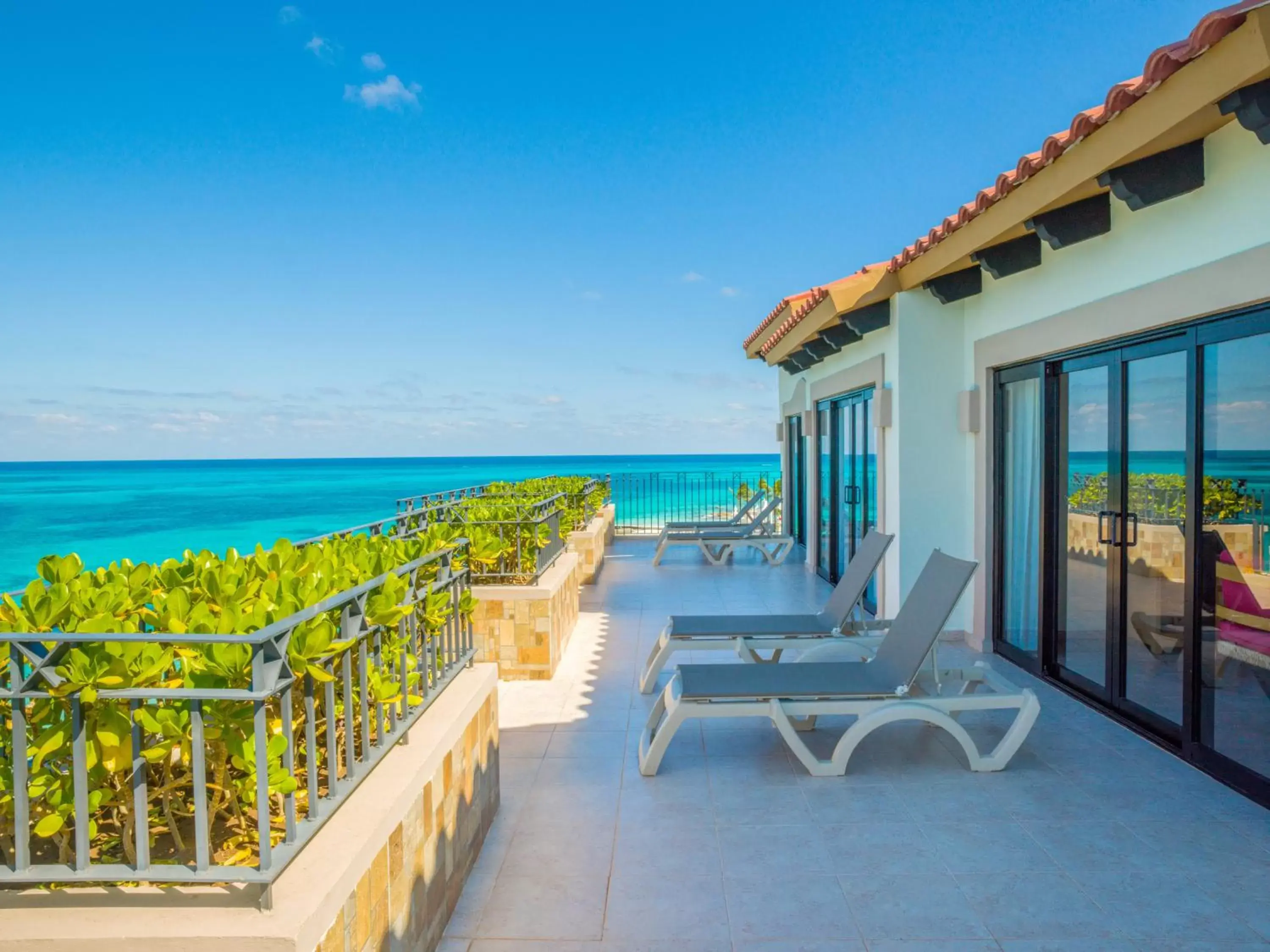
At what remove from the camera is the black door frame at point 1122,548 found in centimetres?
425

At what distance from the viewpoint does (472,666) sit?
4.02 meters

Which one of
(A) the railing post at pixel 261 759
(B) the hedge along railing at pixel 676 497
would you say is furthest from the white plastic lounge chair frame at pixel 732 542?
(A) the railing post at pixel 261 759

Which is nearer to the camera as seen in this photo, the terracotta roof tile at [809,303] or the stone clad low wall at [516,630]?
the stone clad low wall at [516,630]

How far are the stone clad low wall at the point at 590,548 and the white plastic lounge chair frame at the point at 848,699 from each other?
16.2 feet

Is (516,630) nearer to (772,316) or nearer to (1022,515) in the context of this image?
(1022,515)

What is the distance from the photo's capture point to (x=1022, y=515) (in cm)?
654

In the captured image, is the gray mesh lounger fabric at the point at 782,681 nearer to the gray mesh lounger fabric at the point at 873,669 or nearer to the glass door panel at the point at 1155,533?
the gray mesh lounger fabric at the point at 873,669

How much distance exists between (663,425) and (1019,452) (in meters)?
63.2

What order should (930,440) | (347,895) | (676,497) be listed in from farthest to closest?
(676,497) → (930,440) → (347,895)

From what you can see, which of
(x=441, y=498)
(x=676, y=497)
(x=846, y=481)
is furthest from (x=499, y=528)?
(x=676, y=497)

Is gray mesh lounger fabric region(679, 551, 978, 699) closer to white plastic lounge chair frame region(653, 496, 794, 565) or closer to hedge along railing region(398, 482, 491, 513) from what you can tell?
hedge along railing region(398, 482, 491, 513)

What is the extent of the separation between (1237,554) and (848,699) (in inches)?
79.0

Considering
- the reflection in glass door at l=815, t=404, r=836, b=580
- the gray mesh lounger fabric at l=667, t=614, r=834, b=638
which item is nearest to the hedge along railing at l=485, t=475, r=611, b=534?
the gray mesh lounger fabric at l=667, t=614, r=834, b=638

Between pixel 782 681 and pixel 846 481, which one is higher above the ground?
pixel 846 481
